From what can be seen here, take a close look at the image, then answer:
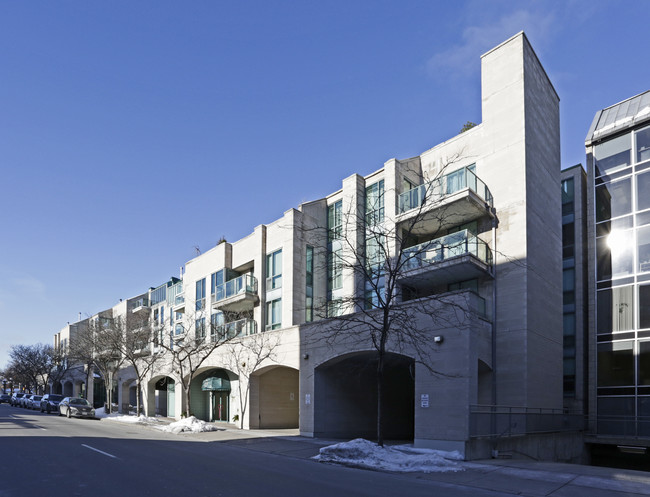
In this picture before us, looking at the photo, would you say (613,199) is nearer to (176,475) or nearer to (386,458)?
(386,458)

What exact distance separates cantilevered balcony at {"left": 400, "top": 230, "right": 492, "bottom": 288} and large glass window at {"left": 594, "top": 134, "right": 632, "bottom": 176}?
9.34 m

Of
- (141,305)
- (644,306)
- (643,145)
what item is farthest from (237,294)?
(141,305)

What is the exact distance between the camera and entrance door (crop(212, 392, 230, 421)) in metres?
35.4

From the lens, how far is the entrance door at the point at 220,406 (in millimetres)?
35375

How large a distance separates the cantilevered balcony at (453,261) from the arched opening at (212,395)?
49.3ft

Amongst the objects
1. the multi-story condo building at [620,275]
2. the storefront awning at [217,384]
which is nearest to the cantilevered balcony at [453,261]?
the multi-story condo building at [620,275]

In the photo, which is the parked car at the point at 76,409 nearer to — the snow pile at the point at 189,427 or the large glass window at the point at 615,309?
the snow pile at the point at 189,427

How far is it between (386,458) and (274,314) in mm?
18061

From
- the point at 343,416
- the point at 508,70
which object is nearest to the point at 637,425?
the point at 343,416

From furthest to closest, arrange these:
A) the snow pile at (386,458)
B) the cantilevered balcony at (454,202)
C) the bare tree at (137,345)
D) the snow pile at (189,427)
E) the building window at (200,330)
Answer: the bare tree at (137,345) → the building window at (200,330) → the snow pile at (189,427) → the cantilevered balcony at (454,202) → the snow pile at (386,458)

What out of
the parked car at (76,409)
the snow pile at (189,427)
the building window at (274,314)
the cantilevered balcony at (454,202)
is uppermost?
the cantilevered balcony at (454,202)

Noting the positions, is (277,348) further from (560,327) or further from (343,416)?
(560,327)

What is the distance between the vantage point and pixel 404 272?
73.9 ft

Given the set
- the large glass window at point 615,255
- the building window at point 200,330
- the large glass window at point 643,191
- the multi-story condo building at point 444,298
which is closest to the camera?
the multi-story condo building at point 444,298
